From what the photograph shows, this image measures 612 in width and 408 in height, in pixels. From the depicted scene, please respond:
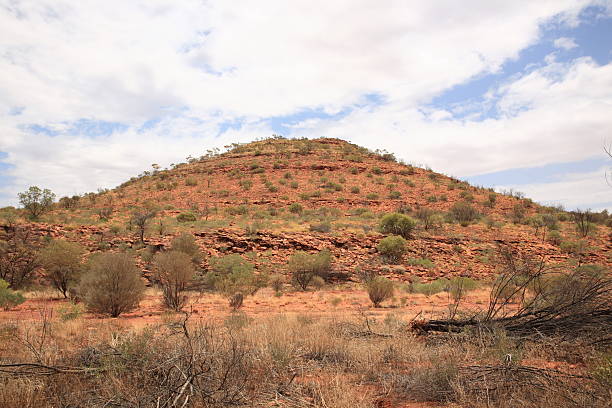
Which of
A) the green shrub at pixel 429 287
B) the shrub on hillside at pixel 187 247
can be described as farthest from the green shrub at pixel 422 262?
the shrub on hillside at pixel 187 247

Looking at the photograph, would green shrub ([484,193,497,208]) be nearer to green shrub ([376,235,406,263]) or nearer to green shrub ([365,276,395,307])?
green shrub ([376,235,406,263])

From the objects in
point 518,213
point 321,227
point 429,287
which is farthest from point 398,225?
point 518,213

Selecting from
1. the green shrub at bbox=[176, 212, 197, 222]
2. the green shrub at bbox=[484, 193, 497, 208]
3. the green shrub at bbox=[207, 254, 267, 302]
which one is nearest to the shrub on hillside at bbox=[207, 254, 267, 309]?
the green shrub at bbox=[207, 254, 267, 302]

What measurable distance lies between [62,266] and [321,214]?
63.3 feet

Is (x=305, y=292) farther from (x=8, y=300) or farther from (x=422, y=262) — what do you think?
(x=8, y=300)

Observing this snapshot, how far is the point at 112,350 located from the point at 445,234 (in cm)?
2347

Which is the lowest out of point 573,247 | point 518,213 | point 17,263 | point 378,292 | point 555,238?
point 378,292

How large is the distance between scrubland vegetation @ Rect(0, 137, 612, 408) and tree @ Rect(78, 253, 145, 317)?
0.05 m

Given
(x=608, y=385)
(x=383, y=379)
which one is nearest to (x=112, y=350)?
(x=383, y=379)

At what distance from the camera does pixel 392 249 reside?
20.4 m

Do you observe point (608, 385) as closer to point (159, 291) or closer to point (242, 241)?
point (159, 291)

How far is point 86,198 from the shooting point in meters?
39.2

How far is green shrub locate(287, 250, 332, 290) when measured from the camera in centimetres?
1688

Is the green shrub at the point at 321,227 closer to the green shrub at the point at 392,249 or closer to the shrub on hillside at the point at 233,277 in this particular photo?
the green shrub at the point at 392,249
